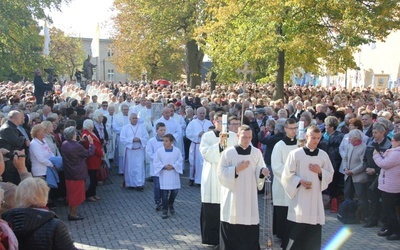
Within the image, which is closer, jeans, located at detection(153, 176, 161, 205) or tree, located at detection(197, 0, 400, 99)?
jeans, located at detection(153, 176, 161, 205)

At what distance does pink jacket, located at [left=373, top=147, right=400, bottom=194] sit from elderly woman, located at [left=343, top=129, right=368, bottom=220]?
88 cm

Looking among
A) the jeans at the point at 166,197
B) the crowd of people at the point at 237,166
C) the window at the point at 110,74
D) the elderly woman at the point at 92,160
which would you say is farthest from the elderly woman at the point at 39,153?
the window at the point at 110,74

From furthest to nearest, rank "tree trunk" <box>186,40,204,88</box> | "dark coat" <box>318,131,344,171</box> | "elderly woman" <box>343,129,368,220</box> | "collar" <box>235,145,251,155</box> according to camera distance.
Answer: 1. "tree trunk" <box>186,40,204,88</box>
2. "dark coat" <box>318,131,344,171</box>
3. "elderly woman" <box>343,129,368,220</box>
4. "collar" <box>235,145,251,155</box>

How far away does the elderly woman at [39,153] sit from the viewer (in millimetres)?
9258

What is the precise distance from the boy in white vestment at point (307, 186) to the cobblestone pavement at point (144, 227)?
1398 millimetres

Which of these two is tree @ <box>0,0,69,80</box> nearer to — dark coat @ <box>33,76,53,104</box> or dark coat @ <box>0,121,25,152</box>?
dark coat @ <box>33,76,53,104</box>

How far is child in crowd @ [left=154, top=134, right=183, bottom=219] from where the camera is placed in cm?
991

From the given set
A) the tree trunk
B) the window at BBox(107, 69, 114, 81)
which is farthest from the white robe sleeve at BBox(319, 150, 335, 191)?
the window at BBox(107, 69, 114, 81)

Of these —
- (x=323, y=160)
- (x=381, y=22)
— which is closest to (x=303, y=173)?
(x=323, y=160)

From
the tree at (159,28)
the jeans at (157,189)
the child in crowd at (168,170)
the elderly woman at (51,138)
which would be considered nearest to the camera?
the elderly woman at (51,138)

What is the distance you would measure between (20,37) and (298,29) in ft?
33.2

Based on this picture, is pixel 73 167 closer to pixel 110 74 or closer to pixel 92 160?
pixel 92 160

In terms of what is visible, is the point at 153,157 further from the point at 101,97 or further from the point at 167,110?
the point at 101,97

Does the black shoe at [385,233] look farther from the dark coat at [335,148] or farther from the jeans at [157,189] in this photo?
the jeans at [157,189]
